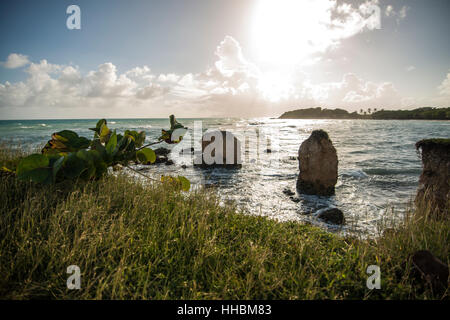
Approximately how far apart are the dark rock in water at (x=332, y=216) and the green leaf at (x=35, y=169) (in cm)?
605

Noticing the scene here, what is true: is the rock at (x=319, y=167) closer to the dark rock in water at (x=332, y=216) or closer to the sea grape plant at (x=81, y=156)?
the dark rock in water at (x=332, y=216)

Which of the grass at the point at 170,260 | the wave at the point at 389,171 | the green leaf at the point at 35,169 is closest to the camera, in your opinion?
the grass at the point at 170,260

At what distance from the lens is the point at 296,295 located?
2078mm

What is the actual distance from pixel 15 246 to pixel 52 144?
4.93 ft

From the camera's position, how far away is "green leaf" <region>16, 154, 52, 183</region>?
254 cm

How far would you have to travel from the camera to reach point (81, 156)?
111 inches

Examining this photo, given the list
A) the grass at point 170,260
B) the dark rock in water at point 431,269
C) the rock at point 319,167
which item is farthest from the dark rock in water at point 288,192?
the dark rock in water at point 431,269

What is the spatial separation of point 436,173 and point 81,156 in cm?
744

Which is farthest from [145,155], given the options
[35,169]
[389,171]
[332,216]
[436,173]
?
[389,171]

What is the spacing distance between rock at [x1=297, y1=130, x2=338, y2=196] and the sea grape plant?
6331mm

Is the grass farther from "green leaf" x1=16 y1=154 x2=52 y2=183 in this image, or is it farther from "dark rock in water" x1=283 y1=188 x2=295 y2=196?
"dark rock in water" x1=283 y1=188 x2=295 y2=196

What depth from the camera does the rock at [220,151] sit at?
42.5 feet

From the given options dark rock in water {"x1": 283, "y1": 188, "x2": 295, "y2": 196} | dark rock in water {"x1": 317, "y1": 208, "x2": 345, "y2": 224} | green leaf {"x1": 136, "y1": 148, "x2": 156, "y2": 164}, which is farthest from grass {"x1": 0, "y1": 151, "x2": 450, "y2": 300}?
Result: dark rock in water {"x1": 283, "y1": 188, "x2": 295, "y2": 196}

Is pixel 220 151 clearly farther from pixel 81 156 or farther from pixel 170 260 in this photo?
pixel 170 260
